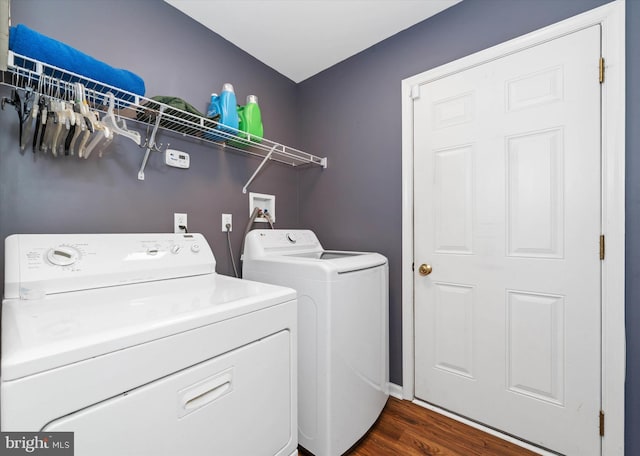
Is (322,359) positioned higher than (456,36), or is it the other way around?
(456,36)

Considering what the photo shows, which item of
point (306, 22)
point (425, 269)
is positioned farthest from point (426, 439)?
point (306, 22)

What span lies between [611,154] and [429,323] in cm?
121

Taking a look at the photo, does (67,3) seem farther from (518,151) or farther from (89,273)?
(518,151)

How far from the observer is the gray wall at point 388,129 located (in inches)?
46.6

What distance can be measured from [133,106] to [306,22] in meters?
1.18

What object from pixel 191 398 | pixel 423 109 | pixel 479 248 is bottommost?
pixel 191 398

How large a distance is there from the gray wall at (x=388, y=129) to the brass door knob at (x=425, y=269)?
0.49ft

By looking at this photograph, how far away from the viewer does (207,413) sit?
0.80 metres

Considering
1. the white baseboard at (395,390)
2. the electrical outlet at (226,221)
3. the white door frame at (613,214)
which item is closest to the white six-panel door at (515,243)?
the white door frame at (613,214)

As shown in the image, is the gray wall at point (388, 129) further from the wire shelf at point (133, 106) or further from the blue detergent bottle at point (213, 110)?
the blue detergent bottle at point (213, 110)

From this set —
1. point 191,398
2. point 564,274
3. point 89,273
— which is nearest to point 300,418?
point 191,398

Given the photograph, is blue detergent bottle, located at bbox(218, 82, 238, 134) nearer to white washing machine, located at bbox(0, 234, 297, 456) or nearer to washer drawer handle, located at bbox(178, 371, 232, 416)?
white washing machine, located at bbox(0, 234, 297, 456)

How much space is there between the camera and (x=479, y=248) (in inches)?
61.3

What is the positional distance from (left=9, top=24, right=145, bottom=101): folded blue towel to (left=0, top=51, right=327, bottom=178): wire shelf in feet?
0.07
